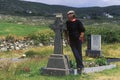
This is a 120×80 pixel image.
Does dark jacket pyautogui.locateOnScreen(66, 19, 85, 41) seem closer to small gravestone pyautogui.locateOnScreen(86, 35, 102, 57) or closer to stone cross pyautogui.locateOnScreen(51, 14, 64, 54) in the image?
stone cross pyautogui.locateOnScreen(51, 14, 64, 54)

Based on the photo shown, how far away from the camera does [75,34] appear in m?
17.0

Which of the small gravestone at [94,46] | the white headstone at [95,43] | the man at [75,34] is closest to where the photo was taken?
the man at [75,34]

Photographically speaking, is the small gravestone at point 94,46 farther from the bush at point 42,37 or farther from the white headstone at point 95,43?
the bush at point 42,37

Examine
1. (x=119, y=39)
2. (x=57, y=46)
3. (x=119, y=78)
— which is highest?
(x=57, y=46)

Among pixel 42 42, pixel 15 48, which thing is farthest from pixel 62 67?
pixel 42 42

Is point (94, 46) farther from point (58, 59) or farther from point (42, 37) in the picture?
point (58, 59)

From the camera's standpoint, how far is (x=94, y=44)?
29.8 metres

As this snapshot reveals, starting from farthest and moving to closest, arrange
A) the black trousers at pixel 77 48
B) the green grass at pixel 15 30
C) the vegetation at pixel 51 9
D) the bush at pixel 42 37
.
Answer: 1. the vegetation at pixel 51 9
2. the green grass at pixel 15 30
3. the bush at pixel 42 37
4. the black trousers at pixel 77 48

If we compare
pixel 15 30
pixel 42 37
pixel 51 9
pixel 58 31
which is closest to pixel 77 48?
pixel 58 31

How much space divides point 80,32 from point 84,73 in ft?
4.82

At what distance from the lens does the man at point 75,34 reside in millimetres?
16938

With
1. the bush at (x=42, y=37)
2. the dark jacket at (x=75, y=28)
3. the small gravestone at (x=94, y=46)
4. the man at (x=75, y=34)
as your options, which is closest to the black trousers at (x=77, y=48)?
the man at (x=75, y=34)

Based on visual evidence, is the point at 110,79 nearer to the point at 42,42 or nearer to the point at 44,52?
the point at 44,52

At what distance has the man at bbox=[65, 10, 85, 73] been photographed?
16.9 metres
